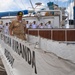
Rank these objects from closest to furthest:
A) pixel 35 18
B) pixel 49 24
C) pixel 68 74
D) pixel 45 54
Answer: pixel 68 74 < pixel 45 54 < pixel 49 24 < pixel 35 18

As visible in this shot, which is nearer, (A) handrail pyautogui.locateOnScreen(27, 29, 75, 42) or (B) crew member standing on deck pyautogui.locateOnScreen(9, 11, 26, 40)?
(B) crew member standing on deck pyautogui.locateOnScreen(9, 11, 26, 40)

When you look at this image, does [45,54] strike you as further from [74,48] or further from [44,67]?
[74,48]

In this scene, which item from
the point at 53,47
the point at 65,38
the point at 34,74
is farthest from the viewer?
the point at 65,38

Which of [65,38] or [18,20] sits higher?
[18,20]

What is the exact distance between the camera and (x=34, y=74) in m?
4.39

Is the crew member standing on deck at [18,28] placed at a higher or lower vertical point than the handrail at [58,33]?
higher

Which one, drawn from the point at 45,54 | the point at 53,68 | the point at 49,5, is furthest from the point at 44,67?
the point at 49,5

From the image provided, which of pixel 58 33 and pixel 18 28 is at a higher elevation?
pixel 18 28

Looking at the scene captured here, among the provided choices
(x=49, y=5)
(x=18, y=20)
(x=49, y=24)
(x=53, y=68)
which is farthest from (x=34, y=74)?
(x=49, y=5)

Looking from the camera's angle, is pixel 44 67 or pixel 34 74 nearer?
pixel 44 67

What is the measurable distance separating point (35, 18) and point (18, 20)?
16470 mm

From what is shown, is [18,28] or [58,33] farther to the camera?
[58,33]

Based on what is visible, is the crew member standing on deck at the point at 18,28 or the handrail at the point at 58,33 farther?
the handrail at the point at 58,33

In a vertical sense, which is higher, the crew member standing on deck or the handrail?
the crew member standing on deck
